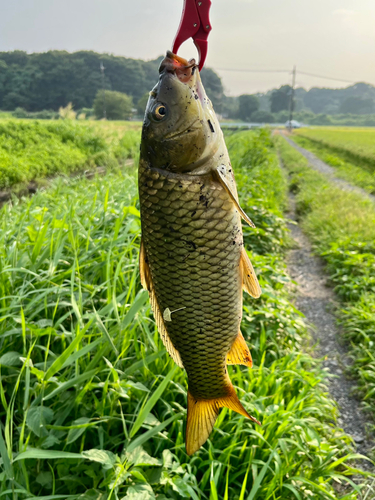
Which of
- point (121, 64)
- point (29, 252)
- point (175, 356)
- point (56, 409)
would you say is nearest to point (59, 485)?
point (56, 409)

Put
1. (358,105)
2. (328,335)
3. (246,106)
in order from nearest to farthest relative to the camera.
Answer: (328,335) → (246,106) → (358,105)

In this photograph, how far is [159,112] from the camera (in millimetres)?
708

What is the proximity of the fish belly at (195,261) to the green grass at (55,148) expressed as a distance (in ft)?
23.0

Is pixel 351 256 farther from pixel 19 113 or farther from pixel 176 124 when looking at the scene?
pixel 19 113

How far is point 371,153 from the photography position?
54.5 ft

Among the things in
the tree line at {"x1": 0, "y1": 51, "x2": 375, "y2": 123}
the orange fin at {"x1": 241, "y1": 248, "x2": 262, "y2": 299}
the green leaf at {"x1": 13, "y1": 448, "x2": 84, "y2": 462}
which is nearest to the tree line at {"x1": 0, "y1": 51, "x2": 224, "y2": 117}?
the tree line at {"x1": 0, "y1": 51, "x2": 375, "y2": 123}

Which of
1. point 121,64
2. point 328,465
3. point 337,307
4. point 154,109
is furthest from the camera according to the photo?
point 121,64

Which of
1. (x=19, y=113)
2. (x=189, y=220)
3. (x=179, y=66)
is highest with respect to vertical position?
(x=19, y=113)

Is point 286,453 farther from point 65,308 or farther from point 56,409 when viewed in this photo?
point 65,308

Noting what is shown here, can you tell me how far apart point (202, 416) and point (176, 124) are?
66 cm

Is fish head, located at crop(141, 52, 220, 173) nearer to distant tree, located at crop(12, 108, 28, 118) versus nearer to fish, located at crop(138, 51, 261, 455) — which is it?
fish, located at crop(138, 51, 261, 455)

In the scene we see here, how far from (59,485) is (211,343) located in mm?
1153

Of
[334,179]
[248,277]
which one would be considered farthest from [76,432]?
[334,179]

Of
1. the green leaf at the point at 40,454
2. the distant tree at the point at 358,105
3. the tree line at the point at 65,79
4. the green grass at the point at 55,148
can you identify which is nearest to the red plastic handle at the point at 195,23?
the green leaf at the point at 40,454
